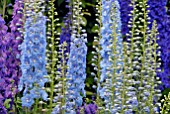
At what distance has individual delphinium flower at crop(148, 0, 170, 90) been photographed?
765cm

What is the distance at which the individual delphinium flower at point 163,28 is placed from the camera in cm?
765

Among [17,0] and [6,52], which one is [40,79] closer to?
[6,52]

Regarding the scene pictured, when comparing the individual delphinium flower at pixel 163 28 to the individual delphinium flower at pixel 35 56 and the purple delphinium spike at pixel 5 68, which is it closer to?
the purple delphinium spike at pixel 5 68

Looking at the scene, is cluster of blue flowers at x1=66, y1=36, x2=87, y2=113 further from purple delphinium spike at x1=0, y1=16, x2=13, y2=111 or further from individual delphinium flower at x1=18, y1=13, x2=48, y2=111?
purple delphinium spike at x1=0, y1=16, x2=13, y2=111

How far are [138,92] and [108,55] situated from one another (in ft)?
1.46

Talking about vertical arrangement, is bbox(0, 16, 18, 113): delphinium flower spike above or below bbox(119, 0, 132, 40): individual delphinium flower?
below

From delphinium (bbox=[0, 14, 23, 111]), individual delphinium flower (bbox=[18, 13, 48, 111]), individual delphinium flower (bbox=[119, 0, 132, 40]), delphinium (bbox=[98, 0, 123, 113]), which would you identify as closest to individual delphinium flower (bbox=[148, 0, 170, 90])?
individual delphinium flower (bbox=[119, 0, 132, 40])

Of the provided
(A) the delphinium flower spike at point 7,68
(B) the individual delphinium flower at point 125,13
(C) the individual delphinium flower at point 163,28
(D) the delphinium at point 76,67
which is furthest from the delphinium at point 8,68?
(C) the individual delphinium flower at point 163,28

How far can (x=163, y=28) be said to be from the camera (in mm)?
7727

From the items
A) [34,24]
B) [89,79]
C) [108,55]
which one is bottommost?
[89,79]

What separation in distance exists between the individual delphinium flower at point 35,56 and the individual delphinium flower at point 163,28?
3.03 m

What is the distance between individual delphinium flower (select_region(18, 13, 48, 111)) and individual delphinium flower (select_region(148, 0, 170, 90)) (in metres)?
3.03

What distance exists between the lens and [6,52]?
593cm

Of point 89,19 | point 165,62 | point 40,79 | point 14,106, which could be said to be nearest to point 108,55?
point 40,79
